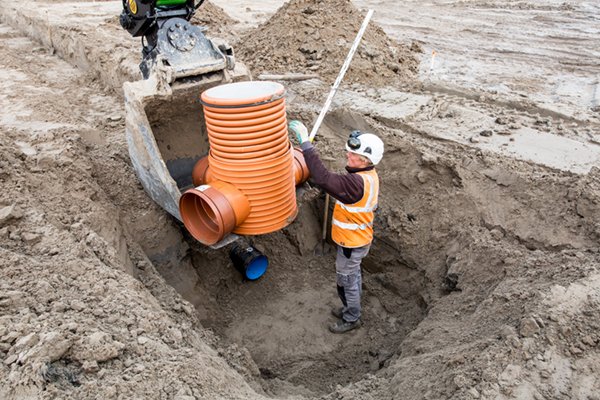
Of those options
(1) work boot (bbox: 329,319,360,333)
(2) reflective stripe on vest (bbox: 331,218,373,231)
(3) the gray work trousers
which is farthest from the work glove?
(1) work boot (bbox: 329,319,360,333)

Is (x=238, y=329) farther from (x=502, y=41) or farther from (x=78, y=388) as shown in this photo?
(x=502, y=41)

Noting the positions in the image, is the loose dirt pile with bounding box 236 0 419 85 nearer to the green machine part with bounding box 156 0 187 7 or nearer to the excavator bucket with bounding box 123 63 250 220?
the excavator bucket with bounding box 123 63 250 220

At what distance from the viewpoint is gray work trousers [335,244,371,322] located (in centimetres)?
357

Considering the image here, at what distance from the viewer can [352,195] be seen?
308 cm

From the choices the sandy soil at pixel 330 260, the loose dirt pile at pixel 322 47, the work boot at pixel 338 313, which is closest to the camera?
the sandy soil at pixel 330 260

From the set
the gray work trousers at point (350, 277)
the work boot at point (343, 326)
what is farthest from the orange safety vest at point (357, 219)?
the work boot at point (343, 326)

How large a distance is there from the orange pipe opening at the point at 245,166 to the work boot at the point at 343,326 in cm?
134

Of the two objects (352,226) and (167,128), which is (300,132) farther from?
(167,128)

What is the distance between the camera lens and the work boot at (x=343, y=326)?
3926 millimetres

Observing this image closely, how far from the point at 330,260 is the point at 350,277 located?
1188 millimetres

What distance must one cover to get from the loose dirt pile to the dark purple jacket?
12.4 ft

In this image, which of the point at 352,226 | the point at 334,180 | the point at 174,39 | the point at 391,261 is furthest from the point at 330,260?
the point at 174,39

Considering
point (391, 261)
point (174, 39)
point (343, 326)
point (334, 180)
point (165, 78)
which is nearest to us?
point (334, 180)

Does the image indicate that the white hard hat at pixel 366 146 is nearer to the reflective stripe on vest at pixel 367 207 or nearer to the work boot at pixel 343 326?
the reflective stripe on vest at pixel 367 207
